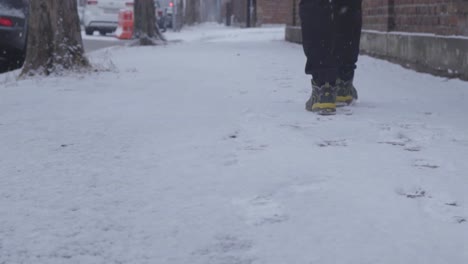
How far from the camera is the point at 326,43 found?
393 cm

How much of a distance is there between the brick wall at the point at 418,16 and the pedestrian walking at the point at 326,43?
6.40 ft

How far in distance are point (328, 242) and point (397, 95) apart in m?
3.33

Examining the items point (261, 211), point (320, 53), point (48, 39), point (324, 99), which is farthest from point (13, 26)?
point (261, 211)

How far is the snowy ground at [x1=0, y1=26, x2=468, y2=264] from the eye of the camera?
1.73 m

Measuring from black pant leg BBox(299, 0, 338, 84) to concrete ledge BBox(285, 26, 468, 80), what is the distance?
6.77ft

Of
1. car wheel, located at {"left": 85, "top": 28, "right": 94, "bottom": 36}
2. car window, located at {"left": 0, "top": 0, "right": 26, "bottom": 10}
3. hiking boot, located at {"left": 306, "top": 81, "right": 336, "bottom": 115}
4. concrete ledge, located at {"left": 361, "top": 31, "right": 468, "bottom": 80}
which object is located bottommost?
hiking boot, located at {"left": 306, "top": 81, "right": 336, "bottom": 115}

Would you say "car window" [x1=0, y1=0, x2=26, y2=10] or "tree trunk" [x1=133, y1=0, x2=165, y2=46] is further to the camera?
"tree trunk" [x1=133, y1=0, x2=165, y2=46]

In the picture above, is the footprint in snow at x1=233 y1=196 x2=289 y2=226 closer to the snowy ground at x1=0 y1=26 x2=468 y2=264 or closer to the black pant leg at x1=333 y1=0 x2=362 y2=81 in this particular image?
the snowy ground at x1=0 y1=26 x2=468 y2=264

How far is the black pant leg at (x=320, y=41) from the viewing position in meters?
3.89

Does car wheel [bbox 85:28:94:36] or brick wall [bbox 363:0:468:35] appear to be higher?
car wheel [bbox 85:28:94:36]

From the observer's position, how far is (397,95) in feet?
16.0

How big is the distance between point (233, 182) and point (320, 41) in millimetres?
1814

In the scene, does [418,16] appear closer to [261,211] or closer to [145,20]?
[261,211]

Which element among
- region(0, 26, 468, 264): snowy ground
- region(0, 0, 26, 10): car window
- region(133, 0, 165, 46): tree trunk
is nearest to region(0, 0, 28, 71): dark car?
region(0, 0, 26, 10): car window
